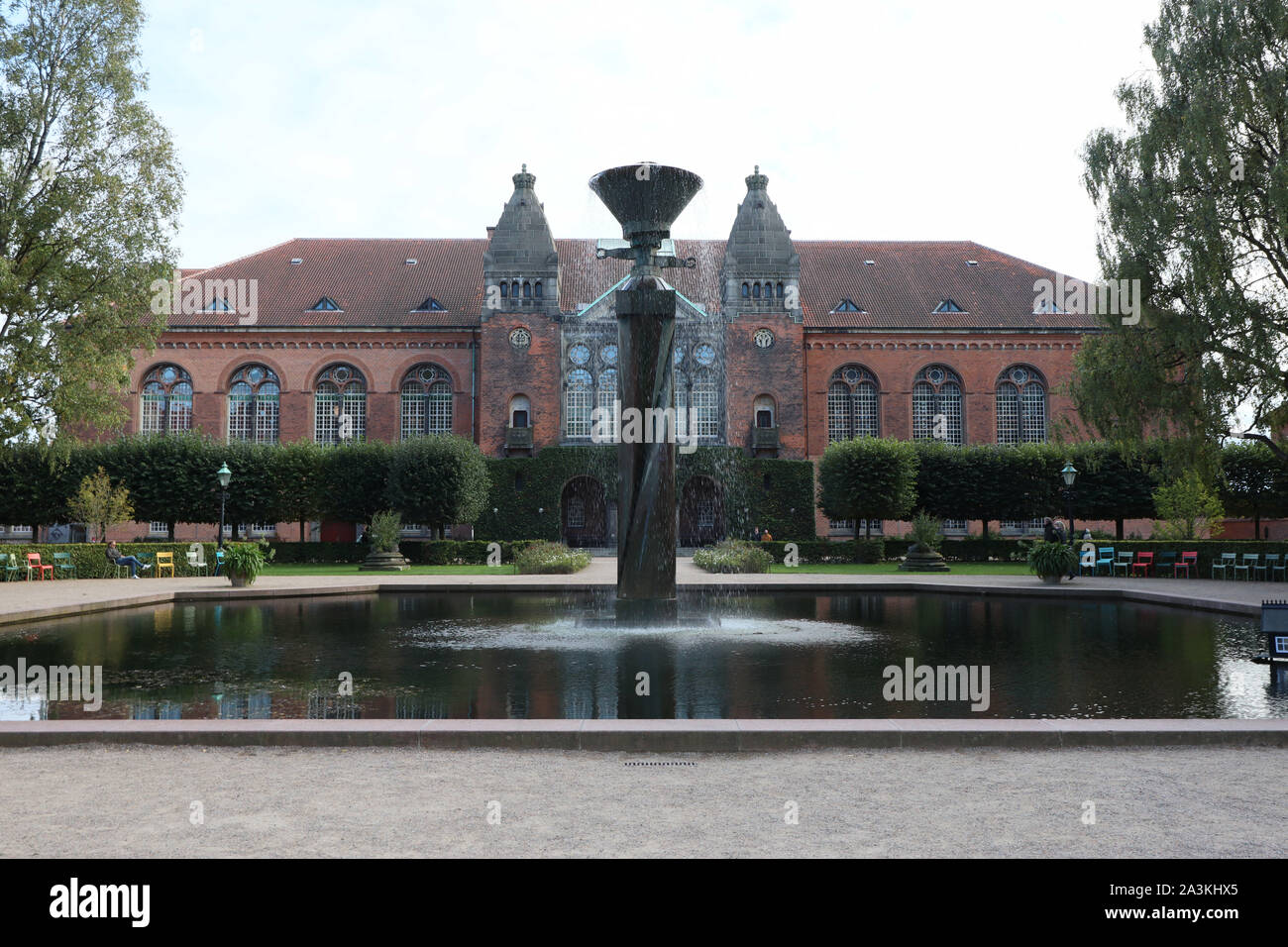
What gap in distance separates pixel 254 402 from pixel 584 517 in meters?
17.3

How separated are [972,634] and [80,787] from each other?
1038 cm

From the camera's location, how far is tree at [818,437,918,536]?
34844 mm

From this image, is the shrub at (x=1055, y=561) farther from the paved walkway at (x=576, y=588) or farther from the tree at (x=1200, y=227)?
the tree at (x=1200, y=227)

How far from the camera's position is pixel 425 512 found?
3512 cm

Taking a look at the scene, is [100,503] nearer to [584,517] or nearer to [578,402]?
[584,517]

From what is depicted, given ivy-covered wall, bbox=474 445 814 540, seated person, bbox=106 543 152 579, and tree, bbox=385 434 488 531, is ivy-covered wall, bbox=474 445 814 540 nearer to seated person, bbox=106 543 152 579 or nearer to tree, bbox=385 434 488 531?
tree, bbox=385 434 488 531

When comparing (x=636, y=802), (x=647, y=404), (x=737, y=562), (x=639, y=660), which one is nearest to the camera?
(x=636, y=802)

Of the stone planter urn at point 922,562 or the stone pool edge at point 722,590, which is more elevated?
the stone pool edge at point 722,590

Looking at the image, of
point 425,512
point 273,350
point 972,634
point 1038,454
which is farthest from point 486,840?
point 273,350

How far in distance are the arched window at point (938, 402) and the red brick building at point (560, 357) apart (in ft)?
0.24

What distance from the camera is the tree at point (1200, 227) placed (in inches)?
820

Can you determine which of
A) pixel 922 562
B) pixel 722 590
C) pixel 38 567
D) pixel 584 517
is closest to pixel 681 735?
pixel 722 590

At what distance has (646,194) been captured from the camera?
501 inches

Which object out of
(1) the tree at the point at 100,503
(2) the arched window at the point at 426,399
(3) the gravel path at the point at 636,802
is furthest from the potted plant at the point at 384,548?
(3) the gravel path at the point at 636,802
